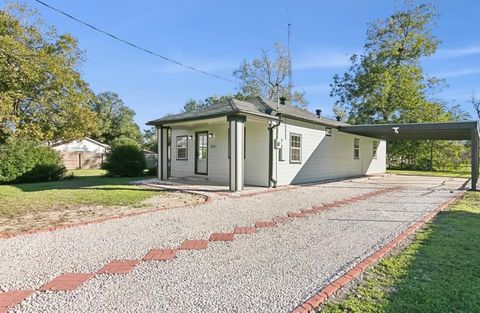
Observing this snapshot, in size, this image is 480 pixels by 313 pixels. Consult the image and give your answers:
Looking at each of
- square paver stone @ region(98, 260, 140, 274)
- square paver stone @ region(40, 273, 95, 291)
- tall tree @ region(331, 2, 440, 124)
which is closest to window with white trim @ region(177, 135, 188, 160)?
square paver stone @ region(98, 260, 140, 274)

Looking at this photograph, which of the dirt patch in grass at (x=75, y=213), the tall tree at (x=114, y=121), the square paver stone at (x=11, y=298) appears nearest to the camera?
the square paver stone at (x=11, y=298)

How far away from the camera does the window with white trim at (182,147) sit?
14.4 meters

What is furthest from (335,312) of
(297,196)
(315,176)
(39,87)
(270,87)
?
(270,87)

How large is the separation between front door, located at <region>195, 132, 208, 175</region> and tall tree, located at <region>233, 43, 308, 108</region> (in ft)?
64.2

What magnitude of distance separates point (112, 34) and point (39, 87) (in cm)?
1198

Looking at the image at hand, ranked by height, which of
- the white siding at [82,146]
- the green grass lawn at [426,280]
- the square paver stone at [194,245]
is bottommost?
the green grass lawn at [426,280]

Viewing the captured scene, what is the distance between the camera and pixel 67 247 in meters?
4.19

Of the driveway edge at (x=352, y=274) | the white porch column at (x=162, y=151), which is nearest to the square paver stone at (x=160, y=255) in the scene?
the driveway edge at (x=352, y=274)

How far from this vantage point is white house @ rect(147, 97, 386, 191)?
1023 centimetres

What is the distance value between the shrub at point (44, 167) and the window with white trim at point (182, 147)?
19.1ft

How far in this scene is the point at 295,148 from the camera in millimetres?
12672

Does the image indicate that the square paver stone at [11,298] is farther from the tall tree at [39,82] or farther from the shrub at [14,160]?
the tall tree at [39,82]

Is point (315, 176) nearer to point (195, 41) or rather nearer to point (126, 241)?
point (195, 41)

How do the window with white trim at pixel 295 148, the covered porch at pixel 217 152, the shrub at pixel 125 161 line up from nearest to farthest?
the covered porch at pixel 217 152, the window with white trim at pixel 295 148, the shrub at pixel 125 161
